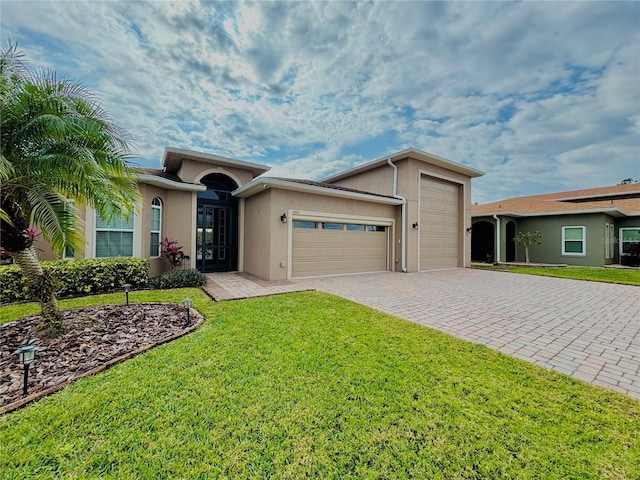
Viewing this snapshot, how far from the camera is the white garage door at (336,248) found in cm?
1038

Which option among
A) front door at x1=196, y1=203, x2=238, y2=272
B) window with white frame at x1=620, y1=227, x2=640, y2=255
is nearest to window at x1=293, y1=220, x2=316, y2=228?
front door at x1=196, y1=203, x2=238, y2=272

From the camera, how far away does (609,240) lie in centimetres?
1673

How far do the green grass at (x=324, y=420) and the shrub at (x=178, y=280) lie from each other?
518cm

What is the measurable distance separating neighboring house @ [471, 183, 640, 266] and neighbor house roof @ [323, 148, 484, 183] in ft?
16.7

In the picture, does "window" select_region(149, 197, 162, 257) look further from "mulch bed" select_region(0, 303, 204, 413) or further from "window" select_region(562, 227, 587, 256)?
"window" select_region(562, 227, 587, 256)

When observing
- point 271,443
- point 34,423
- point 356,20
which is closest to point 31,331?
point 34,423

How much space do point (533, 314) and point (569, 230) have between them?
52.3 ft

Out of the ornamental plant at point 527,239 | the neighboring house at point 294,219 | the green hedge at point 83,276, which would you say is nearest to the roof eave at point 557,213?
the ornamental plant at point 527,239

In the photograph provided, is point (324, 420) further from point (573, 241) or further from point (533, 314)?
point (573, 241)

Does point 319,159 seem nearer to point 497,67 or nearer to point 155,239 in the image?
point 497,67

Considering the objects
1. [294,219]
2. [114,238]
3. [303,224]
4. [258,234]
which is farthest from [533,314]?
[114,238]

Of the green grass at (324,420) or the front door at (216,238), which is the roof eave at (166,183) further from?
the green grass at (324,420)

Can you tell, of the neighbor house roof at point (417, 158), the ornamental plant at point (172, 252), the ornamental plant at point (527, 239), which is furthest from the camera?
the ornamental plant at point (527, 239)

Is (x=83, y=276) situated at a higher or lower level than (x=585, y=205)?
lower
